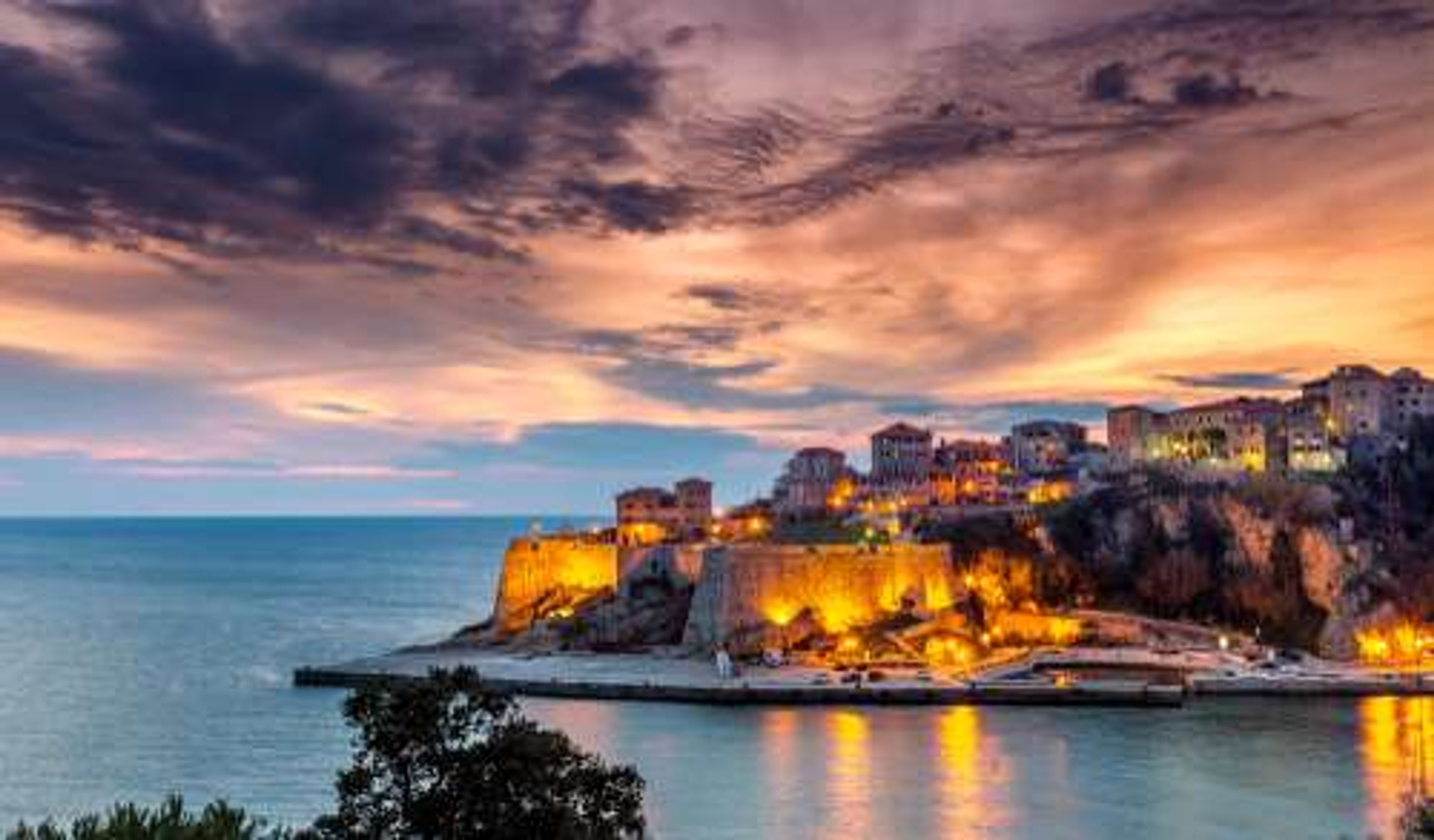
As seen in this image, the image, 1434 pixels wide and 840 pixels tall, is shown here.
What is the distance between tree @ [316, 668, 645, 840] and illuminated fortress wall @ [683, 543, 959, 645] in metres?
44.9

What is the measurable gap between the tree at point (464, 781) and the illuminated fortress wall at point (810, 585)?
44860 millimetres

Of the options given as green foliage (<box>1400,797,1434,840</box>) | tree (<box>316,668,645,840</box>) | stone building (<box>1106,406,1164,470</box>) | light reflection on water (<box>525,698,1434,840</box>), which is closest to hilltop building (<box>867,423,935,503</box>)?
stone building (<box>1106,406,1164,470</box>)

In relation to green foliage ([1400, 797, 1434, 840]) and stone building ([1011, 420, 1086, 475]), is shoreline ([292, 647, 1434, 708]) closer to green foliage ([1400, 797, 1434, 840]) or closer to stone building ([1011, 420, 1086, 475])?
green foliage ([1400, 797, 1434, 840])

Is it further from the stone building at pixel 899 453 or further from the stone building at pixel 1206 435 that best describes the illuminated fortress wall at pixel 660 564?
the stone building at pixel 899 453

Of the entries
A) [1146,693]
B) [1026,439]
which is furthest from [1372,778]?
[1026,439]

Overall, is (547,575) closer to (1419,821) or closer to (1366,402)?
(1366,402)

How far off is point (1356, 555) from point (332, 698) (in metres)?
41.9

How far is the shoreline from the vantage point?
52281 millimetres

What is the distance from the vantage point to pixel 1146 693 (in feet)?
171

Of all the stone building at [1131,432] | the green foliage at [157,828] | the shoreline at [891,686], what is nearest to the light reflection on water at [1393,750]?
the shoreline at [891,686]

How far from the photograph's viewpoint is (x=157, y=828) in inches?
553

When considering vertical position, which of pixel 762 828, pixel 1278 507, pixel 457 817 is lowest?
pixel 762 828

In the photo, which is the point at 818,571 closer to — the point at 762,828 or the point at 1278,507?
the point at 1278,507

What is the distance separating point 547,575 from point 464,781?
2231 inches
